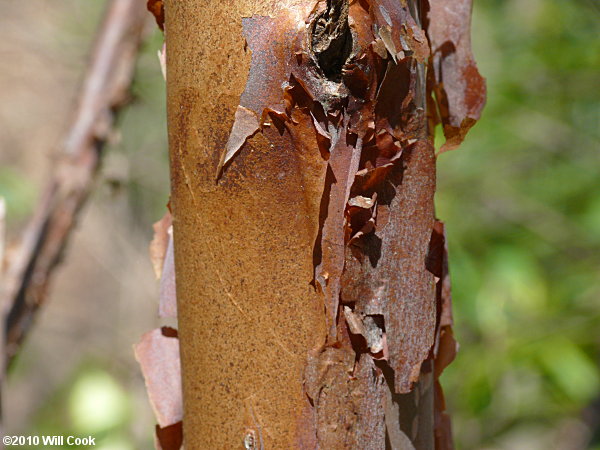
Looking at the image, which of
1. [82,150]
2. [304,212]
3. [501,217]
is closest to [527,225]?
Result: [501,217]

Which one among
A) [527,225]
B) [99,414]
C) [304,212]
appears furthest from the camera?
[527,225]

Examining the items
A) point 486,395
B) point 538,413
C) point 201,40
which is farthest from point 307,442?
point 538,413

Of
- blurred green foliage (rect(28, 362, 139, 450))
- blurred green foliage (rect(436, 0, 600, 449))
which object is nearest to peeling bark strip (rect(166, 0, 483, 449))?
blurred green foliage (rect(28, 362, 139, 450))

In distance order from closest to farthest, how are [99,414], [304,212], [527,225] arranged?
1. [304,212]
2. [99,414]
3. [527,225]

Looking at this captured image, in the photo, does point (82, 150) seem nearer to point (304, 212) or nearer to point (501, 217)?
point (304, 212)

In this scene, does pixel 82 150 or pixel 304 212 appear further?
pixel 82 150

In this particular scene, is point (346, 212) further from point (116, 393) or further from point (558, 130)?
point (558, 130)

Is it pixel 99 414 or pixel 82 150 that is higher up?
pixel 82 150

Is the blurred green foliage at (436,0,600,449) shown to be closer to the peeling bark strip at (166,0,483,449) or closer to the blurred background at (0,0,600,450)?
the blurred background at (0,0,600,450)
